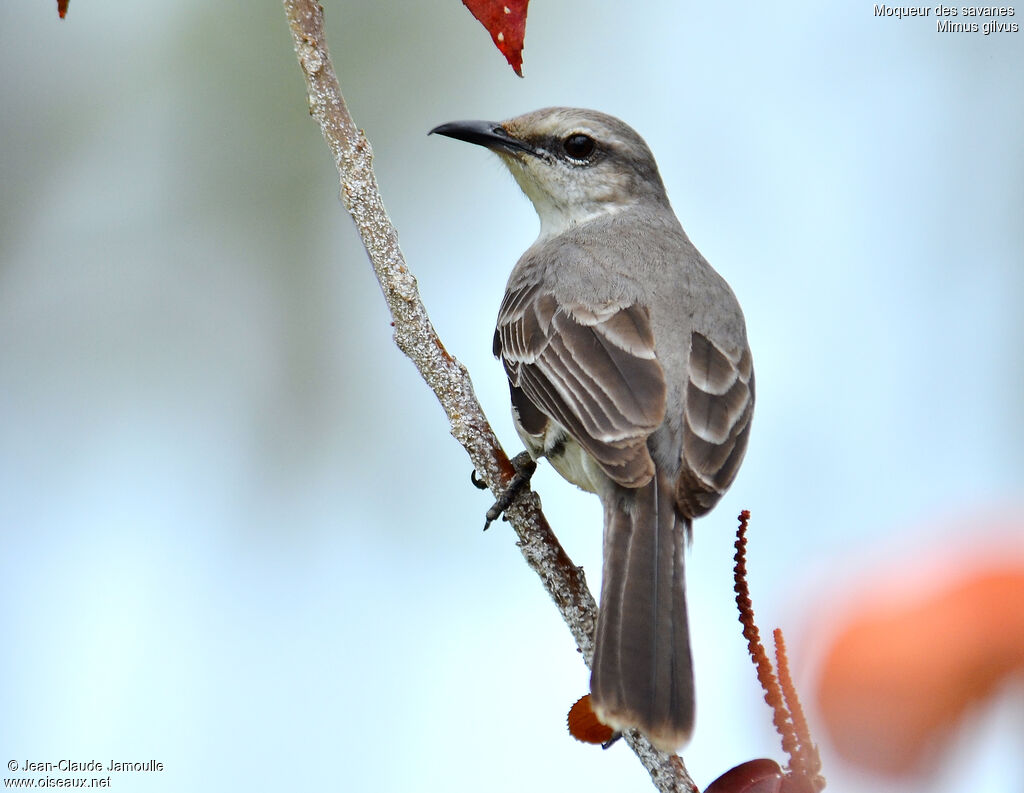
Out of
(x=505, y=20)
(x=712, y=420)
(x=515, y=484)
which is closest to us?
(x=505, y=20)

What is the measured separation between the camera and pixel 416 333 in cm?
314

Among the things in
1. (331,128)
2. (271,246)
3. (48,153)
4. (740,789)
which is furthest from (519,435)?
(48,153)

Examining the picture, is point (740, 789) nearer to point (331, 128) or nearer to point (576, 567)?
point (576, 567)

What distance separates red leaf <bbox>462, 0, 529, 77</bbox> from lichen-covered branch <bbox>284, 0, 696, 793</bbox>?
27.8 inches

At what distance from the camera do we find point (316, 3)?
2.86 meters

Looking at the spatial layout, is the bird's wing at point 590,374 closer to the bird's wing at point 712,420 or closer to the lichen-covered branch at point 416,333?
the bird's wing at point 712,420

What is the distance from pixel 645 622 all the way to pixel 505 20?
5.13 feet

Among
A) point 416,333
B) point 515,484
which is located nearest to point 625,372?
point 515,484

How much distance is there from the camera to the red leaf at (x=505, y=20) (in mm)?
2270

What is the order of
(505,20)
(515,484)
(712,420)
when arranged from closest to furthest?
(505,20) < (515,484) < (712,420)

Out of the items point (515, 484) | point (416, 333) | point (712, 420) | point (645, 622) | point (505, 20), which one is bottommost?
point (645, 622)

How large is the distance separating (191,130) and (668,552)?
4871 millimetres

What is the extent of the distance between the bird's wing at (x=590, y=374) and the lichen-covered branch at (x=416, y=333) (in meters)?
0.47

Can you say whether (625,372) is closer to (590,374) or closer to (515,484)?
(590,374)
